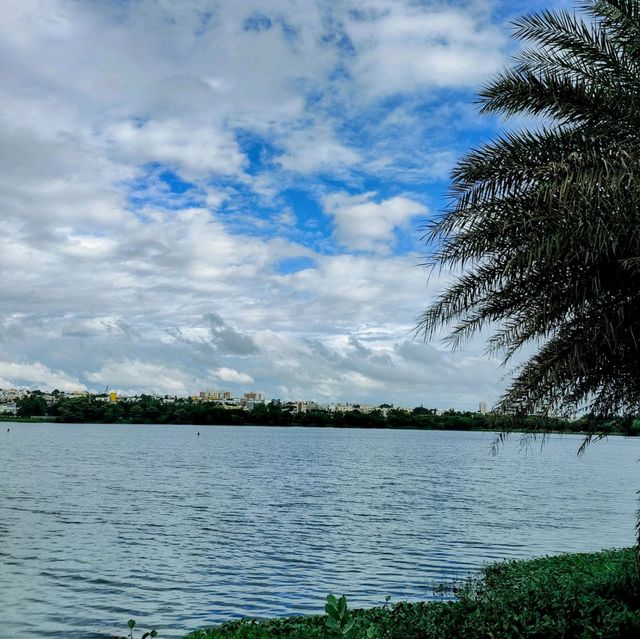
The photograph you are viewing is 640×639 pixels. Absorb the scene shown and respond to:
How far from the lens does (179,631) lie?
558 inches

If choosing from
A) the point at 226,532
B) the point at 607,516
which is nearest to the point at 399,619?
the point at 226,532

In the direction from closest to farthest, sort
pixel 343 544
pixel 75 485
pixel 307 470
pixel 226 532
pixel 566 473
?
1. pixel 343 544
2. pixel 226 532
3. pixel 75 485
4. pixel 307 470
5. pixel 566 473

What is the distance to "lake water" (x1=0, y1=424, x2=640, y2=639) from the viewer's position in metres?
16.7

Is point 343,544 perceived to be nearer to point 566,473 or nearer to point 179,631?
point 179,631

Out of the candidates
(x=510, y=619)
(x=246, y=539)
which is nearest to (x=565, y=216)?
(x=510, y=619)

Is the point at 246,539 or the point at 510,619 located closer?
the point at 510,619

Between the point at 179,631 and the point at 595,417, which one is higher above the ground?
the point at 595,417

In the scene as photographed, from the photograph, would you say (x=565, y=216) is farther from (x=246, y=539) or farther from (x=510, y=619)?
(x=246, y=539)

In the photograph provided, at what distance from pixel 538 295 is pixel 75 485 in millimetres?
40906

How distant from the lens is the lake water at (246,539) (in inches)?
658

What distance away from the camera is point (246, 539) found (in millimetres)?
26125

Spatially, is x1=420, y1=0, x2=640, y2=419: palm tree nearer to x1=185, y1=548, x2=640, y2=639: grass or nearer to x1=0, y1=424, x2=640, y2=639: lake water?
x1=185, y1=548, x2=640, y2=639: grass

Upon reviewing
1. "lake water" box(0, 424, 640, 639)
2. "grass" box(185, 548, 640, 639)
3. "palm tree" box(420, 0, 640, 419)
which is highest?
"palm tree" box(420, 0, 640, 419)

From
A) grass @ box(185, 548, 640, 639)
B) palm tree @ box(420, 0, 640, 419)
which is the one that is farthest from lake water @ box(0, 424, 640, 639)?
palm tree @ box(420, 0, 640, 419)
